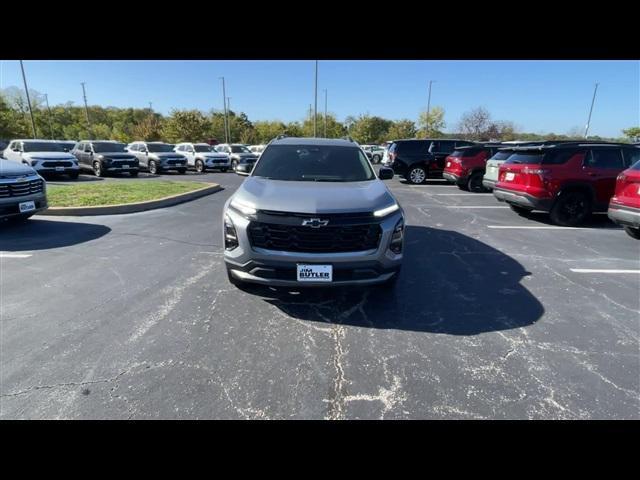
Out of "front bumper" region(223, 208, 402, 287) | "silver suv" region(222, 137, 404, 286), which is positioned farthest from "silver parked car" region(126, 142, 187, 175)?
"front bumper" region(223, 208, 402, 287)

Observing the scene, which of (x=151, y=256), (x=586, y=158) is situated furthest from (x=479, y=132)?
(x=151, y=256)

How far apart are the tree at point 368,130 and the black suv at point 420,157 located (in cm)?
4694

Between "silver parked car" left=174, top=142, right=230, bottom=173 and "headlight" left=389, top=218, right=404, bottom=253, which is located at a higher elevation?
"silver parked car" left=174, top=142, right=230, bottom=173

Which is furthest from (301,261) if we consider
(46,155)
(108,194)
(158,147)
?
(158,147)

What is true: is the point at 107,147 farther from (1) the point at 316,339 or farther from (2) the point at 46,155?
(1) the point at 316,339

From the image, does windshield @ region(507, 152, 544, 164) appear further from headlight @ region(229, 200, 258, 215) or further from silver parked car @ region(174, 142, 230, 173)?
silver parked car @ region(174, 142, 230, 173)

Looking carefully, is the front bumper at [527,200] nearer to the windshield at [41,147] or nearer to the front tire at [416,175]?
the front tire at [416,175]

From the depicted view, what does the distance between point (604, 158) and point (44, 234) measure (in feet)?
39.6

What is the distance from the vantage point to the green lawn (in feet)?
27.4

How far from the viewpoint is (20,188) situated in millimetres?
6238

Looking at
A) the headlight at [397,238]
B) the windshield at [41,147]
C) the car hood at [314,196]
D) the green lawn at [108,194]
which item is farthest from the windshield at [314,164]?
the windshield at [41,147]

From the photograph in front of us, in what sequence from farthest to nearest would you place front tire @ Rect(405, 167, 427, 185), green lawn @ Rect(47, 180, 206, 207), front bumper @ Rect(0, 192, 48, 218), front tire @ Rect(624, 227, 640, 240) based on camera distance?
front tire @ Rect(405, 167, 427, 185) < green lawn @ Rect(47, 180, 206, 207) < front tire @ Rect(624, 227, 640, 240) < front bumper @ Rect(0, 192, 48, 218)

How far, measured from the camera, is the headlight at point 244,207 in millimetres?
3243
